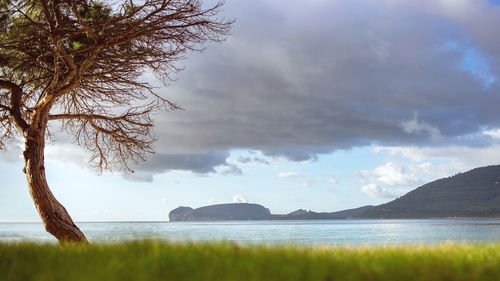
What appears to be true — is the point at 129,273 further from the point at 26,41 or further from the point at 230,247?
the point at 26,41

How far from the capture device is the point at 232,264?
4.85 metres

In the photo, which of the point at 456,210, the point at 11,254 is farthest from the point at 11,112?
the point at 456,210

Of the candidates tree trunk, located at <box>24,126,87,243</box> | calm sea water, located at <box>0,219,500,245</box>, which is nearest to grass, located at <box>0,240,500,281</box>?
calm sea water, located at <box>0,219,500,245</box>

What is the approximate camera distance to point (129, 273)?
4.50 m

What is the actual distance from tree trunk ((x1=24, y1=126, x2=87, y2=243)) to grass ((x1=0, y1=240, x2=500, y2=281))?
5.83m

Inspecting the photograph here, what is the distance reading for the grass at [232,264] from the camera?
173 inches

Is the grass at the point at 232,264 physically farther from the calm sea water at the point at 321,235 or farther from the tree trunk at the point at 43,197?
the tree trunk at the point at 43,197

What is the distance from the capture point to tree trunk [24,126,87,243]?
11.9m

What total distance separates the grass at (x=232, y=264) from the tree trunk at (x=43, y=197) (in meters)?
5.83

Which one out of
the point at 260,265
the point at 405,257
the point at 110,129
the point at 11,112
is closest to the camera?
the point at 260,265

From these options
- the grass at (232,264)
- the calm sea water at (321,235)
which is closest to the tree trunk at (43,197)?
the calm sea water at (321,235)

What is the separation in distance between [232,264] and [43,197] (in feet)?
30.0

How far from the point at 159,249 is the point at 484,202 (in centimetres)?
22296

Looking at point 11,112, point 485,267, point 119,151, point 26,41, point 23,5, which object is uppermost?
point 23,5
